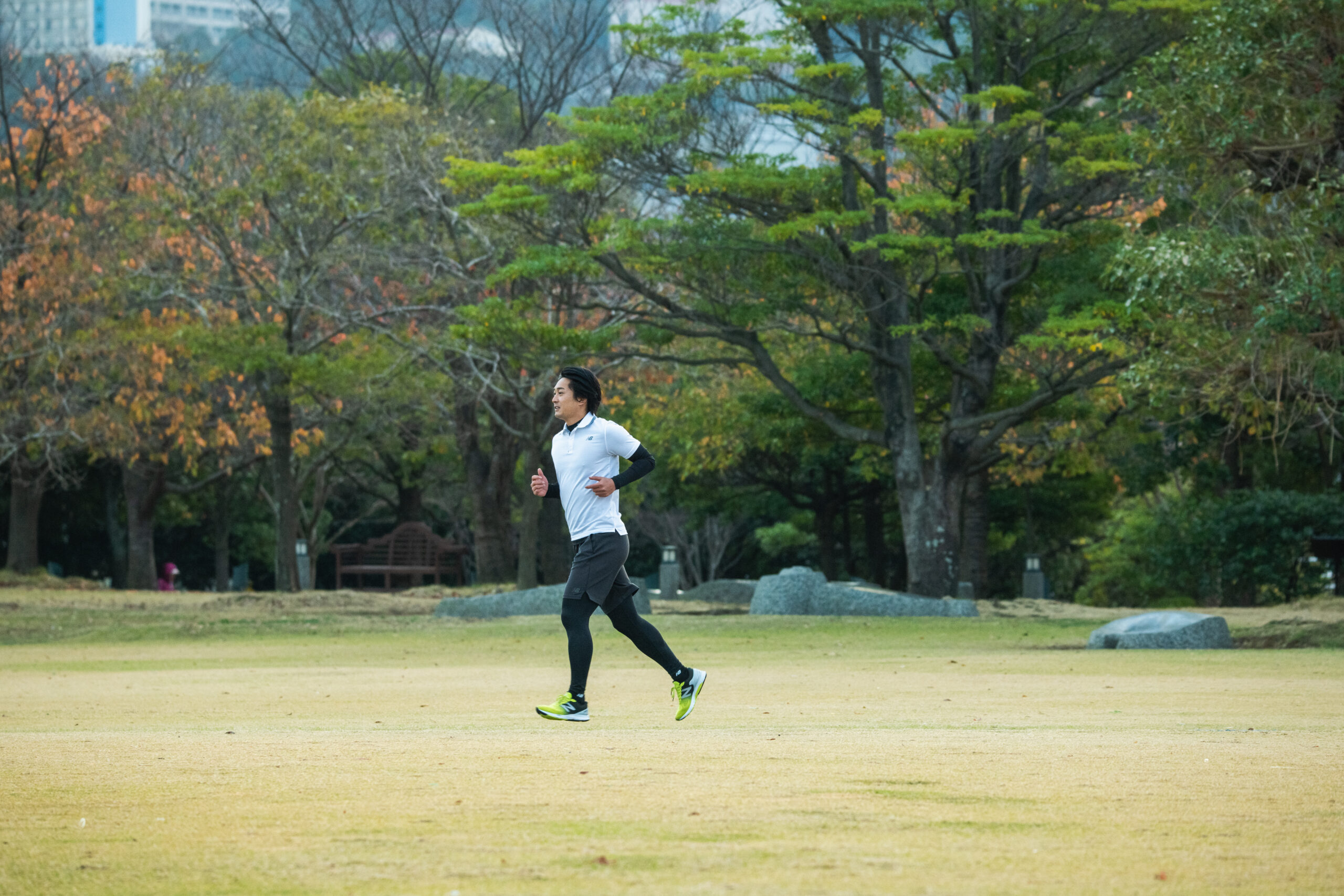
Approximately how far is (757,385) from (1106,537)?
544 inches

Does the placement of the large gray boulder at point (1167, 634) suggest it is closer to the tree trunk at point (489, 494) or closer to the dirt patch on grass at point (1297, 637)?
the dirt patch on grass at point (1297, 637)

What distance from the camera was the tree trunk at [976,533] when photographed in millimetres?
34219

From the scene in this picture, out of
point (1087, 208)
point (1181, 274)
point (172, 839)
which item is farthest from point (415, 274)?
point (172, 839)

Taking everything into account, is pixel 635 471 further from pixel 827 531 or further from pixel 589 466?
pixel 827 531

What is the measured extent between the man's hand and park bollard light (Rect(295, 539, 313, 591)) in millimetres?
25378

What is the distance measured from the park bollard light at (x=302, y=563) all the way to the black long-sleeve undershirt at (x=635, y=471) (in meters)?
25.0

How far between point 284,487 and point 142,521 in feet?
37.9

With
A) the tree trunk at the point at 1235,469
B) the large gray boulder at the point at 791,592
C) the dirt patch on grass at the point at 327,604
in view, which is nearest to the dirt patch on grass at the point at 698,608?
the large gray boulder at the point at 791,592

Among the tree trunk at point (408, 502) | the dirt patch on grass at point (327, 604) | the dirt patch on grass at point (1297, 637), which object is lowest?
the dirt patch on grass at point (1297, 637)

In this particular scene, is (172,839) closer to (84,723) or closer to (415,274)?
(84,723)

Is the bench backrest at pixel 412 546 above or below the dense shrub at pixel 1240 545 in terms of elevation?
above

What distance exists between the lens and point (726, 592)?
101 feet

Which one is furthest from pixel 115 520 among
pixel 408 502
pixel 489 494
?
pixel 489 494

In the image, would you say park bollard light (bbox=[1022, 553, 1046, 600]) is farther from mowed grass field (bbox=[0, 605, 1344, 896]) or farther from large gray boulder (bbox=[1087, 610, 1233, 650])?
mowed grass field (bbox=[0, 605, 1344, 896])
